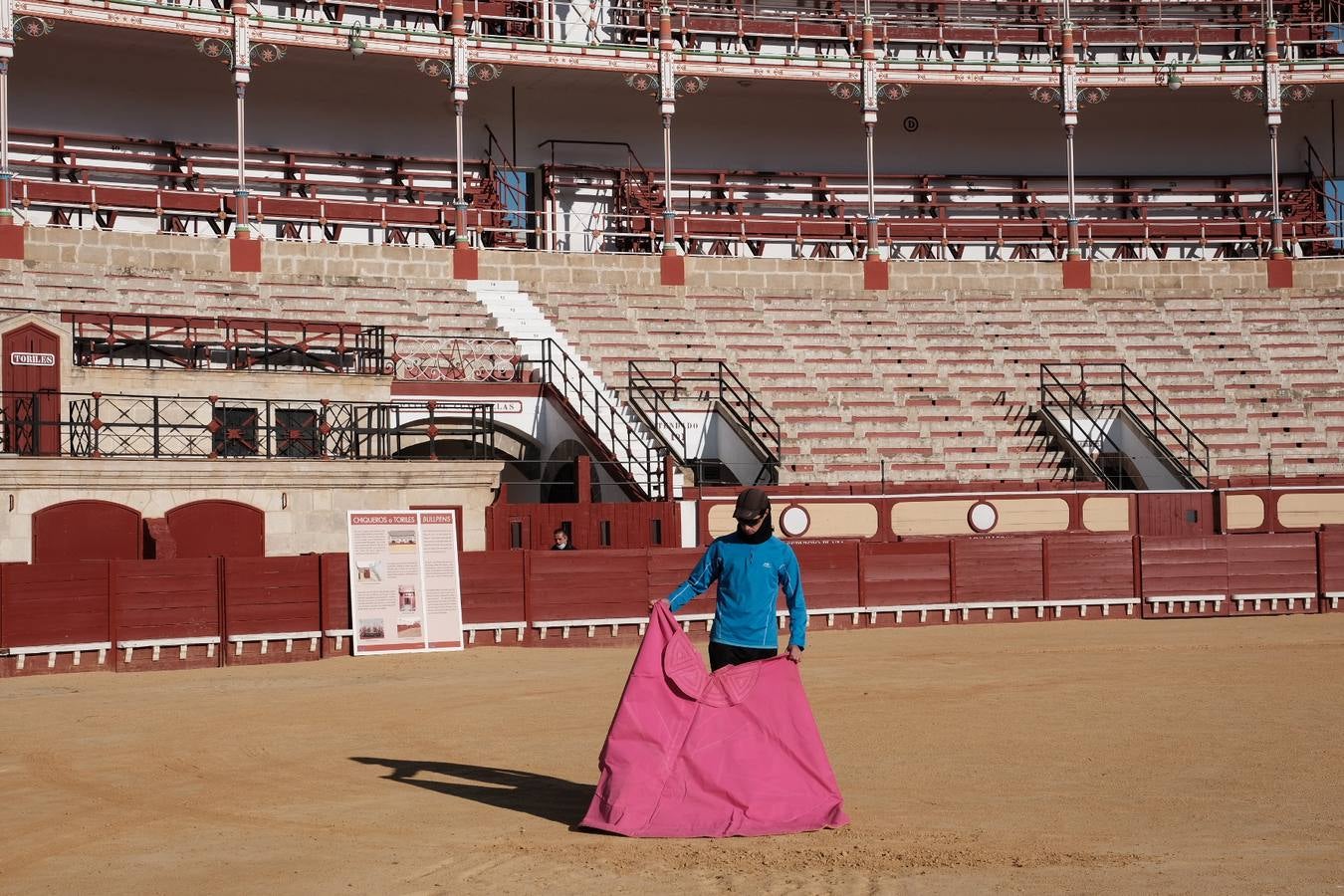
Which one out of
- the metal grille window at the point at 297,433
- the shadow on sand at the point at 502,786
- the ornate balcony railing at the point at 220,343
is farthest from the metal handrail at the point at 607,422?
the shadow on sand at the point at 502,786

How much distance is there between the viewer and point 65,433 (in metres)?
18.0

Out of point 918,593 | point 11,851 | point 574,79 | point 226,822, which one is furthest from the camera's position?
point 574,79

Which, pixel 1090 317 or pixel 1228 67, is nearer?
pixel 1090 317

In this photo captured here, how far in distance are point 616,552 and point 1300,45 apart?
21.1m

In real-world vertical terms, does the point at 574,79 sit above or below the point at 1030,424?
above

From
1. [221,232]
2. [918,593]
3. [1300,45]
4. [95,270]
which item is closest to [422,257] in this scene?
[221,232]

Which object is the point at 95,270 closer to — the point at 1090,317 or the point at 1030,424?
the point at 1030,424

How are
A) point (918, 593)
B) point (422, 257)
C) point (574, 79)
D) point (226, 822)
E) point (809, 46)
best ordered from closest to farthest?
point (226, 822) < point (918, 593) < point (422, 257) < point (574, 79) < point (809, 46)

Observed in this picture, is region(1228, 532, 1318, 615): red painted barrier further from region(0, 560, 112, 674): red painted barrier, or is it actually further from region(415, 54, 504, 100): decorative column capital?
region(415, 54, 504, 100): decorative column capital

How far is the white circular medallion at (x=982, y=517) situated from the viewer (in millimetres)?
20469

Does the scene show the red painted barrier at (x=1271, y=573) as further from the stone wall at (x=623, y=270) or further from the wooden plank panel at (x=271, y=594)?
the wooden plank panel at (x=271, y=594)

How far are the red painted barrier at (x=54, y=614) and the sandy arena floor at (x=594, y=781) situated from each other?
418 millimetres

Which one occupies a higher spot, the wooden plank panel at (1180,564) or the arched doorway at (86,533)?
the arched doorway at (86,533)

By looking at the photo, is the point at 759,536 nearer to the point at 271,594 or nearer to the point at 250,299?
the point at 271,594
